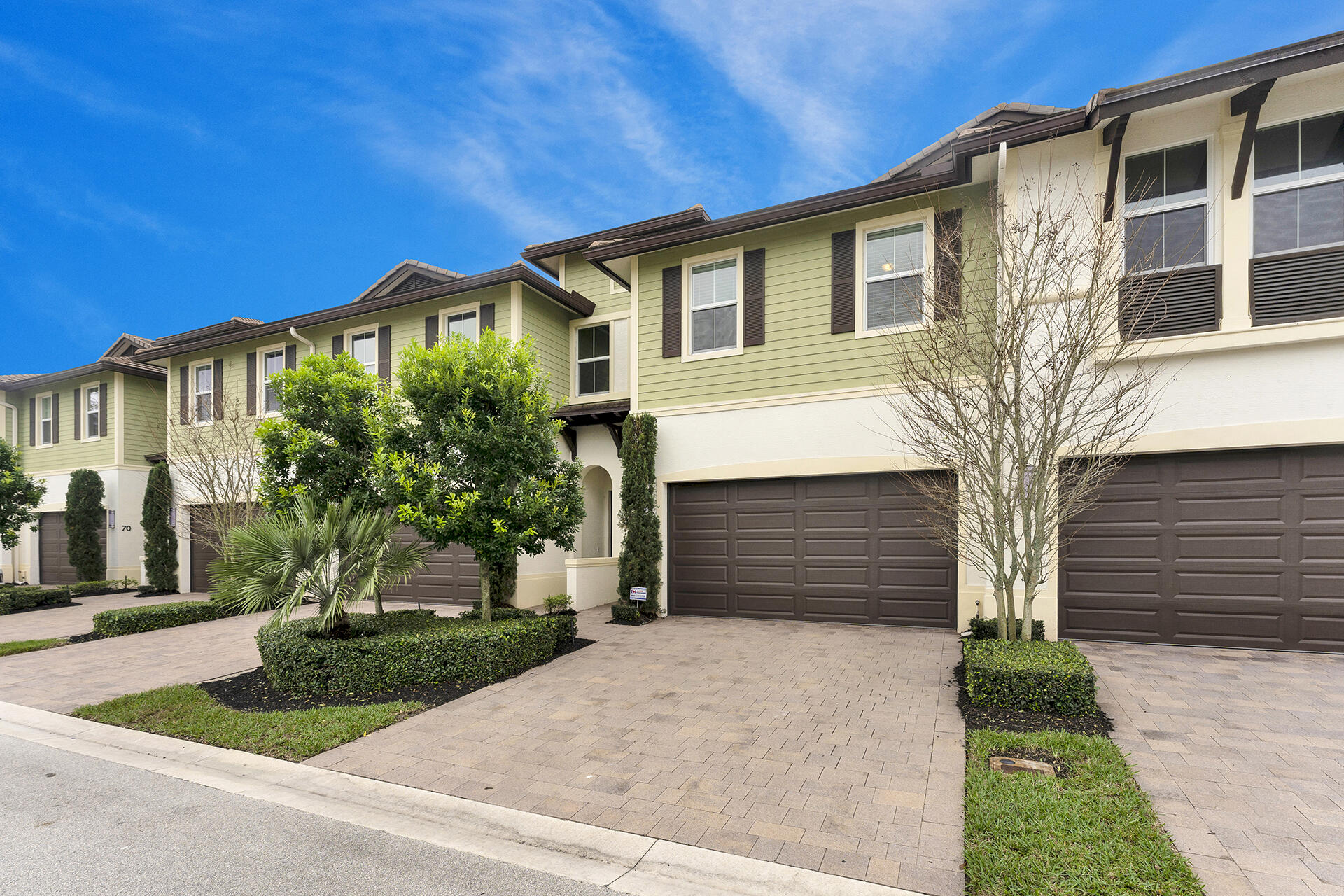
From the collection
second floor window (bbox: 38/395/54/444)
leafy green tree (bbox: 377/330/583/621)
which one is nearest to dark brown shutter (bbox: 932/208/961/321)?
leafy green tree (bbox: 377/330/583/621)

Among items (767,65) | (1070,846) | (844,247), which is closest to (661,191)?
(767,65)

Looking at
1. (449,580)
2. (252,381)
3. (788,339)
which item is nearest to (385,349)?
(252,381)

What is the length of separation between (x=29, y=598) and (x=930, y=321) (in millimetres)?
20102

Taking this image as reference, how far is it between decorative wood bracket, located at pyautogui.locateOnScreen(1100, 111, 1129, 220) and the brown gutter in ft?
31.6

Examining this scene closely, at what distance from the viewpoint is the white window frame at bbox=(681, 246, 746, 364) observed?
10.6m

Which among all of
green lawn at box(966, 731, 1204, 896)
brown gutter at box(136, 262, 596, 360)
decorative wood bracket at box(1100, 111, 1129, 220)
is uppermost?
decorative wood bracket at box(1100, 111, 1129, 220)

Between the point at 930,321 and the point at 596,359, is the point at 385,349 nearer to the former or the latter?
the point at 596,359

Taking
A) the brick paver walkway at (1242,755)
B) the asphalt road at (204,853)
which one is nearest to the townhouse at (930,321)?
the brick paver walkway at (1242,755)

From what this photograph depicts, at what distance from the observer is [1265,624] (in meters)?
7.47

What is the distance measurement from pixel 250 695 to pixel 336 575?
1500mm

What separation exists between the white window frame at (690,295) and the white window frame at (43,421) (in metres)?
21.7

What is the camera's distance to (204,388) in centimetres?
1709

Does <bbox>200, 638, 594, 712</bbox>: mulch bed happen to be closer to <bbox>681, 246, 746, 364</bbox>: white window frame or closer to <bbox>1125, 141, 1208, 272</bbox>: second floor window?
<bbox>681, 246, 746, 364</bbox>: white window frame

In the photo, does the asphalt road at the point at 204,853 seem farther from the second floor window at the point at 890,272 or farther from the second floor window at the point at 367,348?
the second floor window at the point at 367,348
